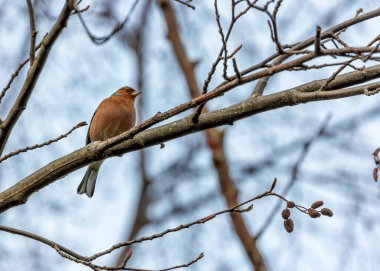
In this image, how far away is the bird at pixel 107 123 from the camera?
579cm

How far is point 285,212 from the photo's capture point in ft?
8.94

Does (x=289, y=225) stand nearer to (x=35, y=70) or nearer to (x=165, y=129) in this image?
(x=165, y=129)

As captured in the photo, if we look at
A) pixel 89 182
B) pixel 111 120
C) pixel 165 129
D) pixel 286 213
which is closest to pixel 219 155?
pixel 111 120

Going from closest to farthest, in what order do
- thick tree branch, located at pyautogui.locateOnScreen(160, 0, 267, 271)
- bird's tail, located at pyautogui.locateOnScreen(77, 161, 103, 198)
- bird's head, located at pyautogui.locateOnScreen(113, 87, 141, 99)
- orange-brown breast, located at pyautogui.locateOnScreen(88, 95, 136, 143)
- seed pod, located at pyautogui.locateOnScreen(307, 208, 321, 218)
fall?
seed pod, located at pyautogui.locateOnScreen(307, 208, 321, 218), thick tree branch, located at pyautogui.locateOnScreen(160, 0, 267, 271), orange-brown breast, located at pyautogui.locateOnScreen(88, 95, 136, 143), bird's tail, located at pyautogui.locateOnScreen(77, 161, 103, 198), bird's head, located at pyautogui.locateOnScreen(113, 87, 141, 99)

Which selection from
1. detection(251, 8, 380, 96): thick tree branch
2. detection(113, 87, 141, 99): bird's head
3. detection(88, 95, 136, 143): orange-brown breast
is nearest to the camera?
detection(251, 8, 380, 96): thick tree branch

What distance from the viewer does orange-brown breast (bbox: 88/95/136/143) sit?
19.0 ft

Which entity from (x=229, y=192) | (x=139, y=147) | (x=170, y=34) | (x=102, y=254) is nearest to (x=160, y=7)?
(x=170, y=34)

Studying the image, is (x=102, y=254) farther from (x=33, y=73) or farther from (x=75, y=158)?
(x=33, y=73)

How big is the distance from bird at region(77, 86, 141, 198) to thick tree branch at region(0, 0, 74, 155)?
2.80 meters

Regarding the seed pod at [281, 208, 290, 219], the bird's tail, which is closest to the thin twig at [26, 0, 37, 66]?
the seed pod at [281, 208, 290, 219]

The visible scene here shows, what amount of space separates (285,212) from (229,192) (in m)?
2.92

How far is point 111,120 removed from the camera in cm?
578

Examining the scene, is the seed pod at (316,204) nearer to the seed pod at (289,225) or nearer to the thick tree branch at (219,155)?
the seed pod at (289,225)

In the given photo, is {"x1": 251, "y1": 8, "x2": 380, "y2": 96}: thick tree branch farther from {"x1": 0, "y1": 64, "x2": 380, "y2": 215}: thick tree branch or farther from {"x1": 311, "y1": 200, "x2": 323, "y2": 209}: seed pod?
{"x1": 311, "y1": 200, "x2": 323, "y2": 209}: seed pod
